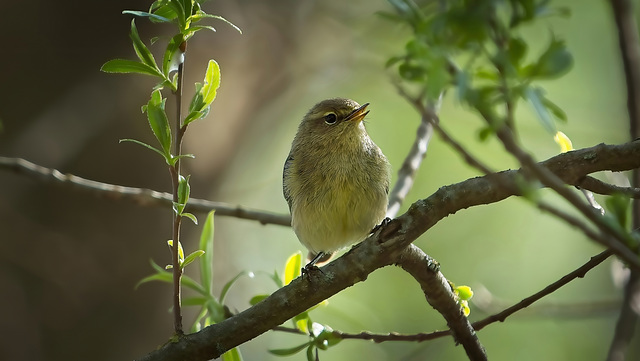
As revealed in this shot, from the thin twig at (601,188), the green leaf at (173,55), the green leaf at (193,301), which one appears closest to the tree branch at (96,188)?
the green leaf at (193,301)

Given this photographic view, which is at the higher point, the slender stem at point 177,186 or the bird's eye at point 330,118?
the bird's eye at point 330,118

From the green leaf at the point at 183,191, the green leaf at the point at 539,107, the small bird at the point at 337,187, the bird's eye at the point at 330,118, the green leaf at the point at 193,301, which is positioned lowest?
the green leaf at the point at 539,107

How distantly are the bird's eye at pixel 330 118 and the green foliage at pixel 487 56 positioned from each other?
326cm

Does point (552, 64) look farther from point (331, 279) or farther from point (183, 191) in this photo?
point (331, 279)

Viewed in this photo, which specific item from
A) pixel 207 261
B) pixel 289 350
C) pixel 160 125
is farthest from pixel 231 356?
pixel 160 125

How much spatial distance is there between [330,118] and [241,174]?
2.74 metres

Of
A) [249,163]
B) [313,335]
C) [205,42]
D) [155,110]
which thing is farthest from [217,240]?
[155,110]

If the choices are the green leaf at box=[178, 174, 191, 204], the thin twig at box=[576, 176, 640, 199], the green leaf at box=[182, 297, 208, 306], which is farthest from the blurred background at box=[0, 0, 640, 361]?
the green leaf at box=[178, 174, 191, 204]

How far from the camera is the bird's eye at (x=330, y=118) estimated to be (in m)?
4.68

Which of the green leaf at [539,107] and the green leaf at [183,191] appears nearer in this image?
the green leaf at [539,107]

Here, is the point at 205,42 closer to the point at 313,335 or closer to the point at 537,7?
the point at 313,335

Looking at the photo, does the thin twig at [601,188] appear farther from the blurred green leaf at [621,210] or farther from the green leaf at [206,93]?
the green leaf at [206,93]

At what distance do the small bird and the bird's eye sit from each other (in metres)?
0.10

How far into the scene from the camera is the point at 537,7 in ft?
4.45
